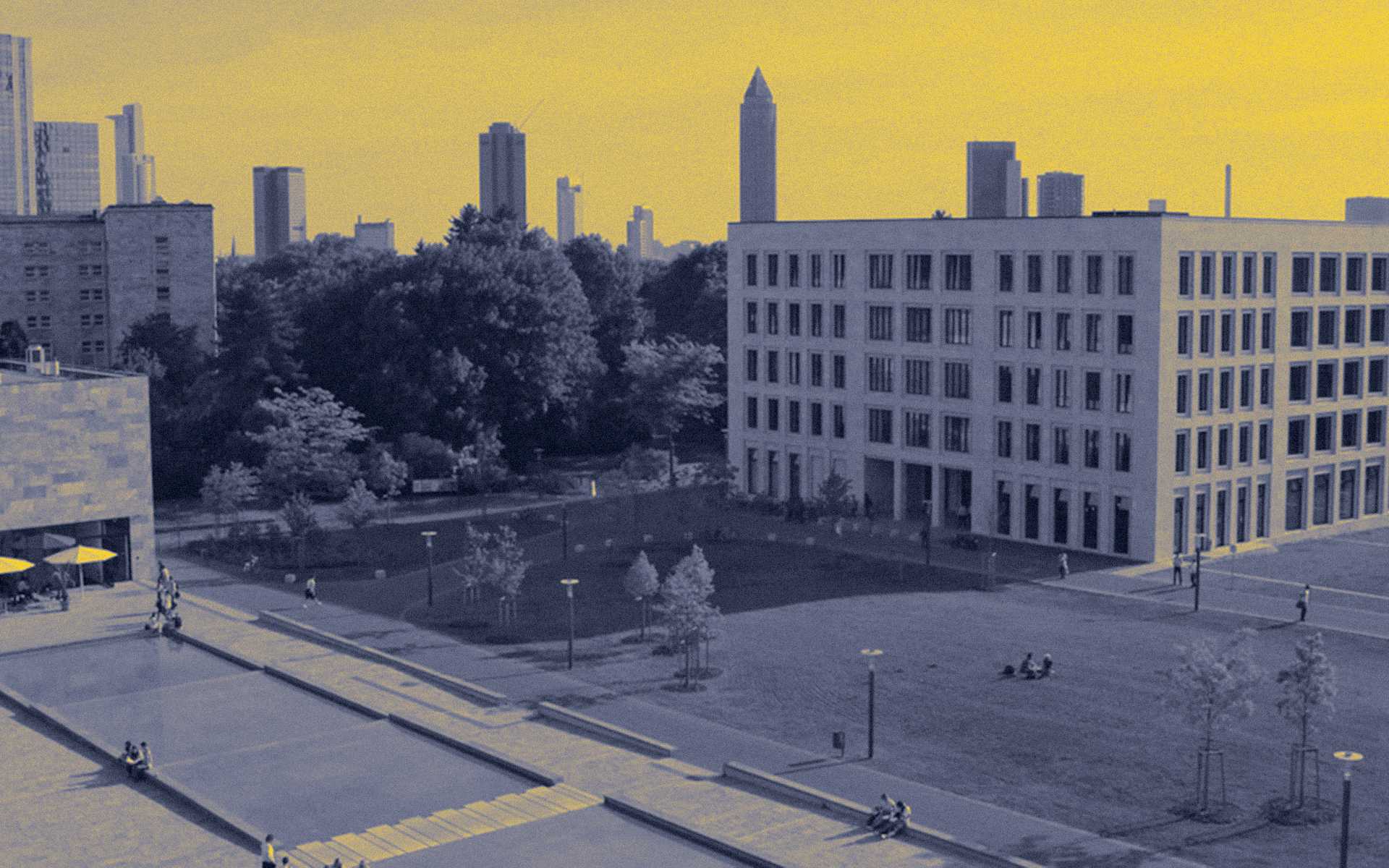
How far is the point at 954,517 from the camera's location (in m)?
90.0

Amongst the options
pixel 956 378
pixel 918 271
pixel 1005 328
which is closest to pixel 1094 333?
pixel 1005 328

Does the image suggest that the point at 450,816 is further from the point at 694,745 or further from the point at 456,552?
the point at 456,552

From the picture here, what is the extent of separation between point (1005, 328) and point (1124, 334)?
24.7 ft

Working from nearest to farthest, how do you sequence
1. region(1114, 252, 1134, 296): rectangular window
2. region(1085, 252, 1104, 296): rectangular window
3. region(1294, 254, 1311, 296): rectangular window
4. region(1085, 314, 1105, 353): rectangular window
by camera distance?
region(1114, 252, 1134, 296): rectangular window < region(1085, 252, 1104, 296): rectangular window < region(1085, 314, 1105, 353): rectangular window < region(1294, 254, 1311, 296): rectangular window

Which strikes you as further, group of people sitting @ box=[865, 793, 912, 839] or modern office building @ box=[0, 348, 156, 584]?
modern office building @ box=[0, 348, 156, 584]

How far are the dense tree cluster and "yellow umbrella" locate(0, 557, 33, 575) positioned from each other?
2665 centimetres

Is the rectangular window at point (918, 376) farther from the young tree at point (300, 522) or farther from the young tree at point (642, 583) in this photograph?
the young tree at point (300, 522)

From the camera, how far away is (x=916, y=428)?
9144cm

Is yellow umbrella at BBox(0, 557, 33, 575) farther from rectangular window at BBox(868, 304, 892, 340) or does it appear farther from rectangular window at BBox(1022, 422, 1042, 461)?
rectangular window at BBox(1022, 422, 1042, 461)

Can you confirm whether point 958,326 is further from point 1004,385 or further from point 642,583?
point 642,583

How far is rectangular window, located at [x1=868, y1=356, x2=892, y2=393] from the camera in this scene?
92.9m

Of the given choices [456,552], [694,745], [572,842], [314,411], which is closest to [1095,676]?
[694,745]

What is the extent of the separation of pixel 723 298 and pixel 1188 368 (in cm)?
5920

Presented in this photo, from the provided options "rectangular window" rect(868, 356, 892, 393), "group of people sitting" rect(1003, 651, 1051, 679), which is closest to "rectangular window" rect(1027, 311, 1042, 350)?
"rectangular window" rect(868, 356, 892, 393)
